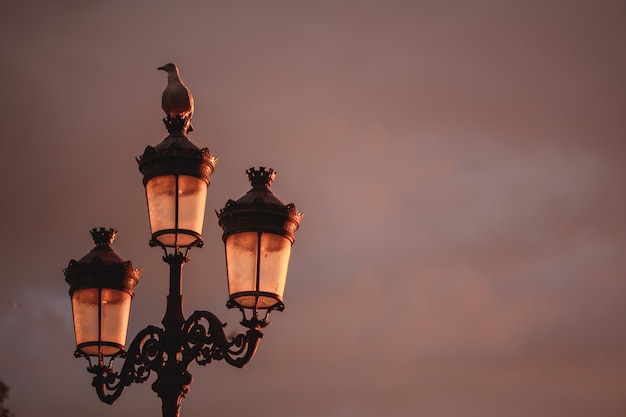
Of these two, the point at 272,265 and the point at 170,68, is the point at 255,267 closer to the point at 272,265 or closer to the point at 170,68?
the point at 272,265

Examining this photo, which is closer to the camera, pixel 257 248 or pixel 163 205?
pixel 257 248

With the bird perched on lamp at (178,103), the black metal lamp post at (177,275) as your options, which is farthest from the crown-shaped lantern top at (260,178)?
the bird perched on lamp at (178,103)

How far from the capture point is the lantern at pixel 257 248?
8.23 m

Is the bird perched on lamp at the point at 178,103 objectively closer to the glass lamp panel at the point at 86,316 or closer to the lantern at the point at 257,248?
the lantern at the point at 257,248

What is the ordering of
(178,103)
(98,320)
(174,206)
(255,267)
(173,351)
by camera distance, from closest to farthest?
(255,267)
(173,351)
(174,206)
(98,320)
(178,103)

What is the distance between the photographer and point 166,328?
8.75m

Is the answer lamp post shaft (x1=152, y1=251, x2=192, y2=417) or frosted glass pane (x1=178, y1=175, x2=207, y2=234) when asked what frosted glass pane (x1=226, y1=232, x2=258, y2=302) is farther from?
lamp post shaft (x1=152, y1=251, x2=192, y2=417)

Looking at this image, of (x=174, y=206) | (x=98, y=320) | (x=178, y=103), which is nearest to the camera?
(x=174, y=206)

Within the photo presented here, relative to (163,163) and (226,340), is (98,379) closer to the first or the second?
(226,340)

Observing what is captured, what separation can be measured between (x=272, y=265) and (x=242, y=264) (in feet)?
0.87

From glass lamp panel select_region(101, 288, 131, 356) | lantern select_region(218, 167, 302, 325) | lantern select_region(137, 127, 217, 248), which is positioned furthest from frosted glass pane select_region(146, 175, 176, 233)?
glass lamp panel select_region(101, 288, 131, 356)

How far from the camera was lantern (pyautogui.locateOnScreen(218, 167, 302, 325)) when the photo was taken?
823 cm

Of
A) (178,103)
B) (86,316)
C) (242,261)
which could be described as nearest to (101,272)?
(86,316)

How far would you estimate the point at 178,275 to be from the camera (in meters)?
9.02
